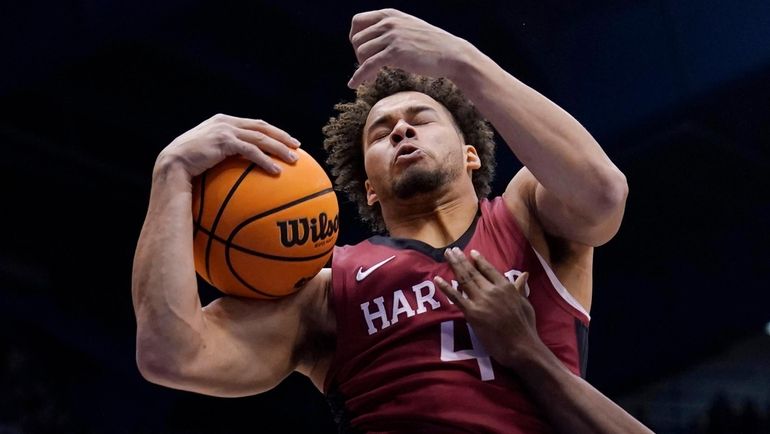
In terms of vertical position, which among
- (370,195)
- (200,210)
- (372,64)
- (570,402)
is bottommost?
(570,402)

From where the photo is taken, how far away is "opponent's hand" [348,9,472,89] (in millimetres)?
2445

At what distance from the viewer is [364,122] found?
129 inches

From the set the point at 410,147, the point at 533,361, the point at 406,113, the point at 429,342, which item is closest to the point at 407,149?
the point at 410,147

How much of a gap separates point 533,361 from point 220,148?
0.91m

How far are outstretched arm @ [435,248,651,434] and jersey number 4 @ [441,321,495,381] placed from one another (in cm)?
5

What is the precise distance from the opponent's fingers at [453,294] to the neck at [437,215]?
0.31 meters

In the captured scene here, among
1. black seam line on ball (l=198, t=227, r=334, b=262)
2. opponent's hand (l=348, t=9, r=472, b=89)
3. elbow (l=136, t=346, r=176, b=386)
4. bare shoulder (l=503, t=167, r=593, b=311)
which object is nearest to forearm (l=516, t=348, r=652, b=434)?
bare shoulder (l=503, t=167, r=593, b=311)

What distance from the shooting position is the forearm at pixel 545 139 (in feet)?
7.85

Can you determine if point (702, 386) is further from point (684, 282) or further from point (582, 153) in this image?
point (582, 153)

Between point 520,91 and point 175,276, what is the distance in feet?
3.08

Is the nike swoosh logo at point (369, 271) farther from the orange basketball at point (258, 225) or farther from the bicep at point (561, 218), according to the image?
the bicep at point (561, 218)

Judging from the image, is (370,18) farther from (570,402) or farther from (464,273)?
(570,402)

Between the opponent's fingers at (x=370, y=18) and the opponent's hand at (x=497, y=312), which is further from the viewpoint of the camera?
the opponent's fingers at (x=370, y=18)

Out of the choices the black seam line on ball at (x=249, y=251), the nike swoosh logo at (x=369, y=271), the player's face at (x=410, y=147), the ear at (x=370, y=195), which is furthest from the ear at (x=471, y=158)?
the black seam line on ball at (x=249, y=251)
